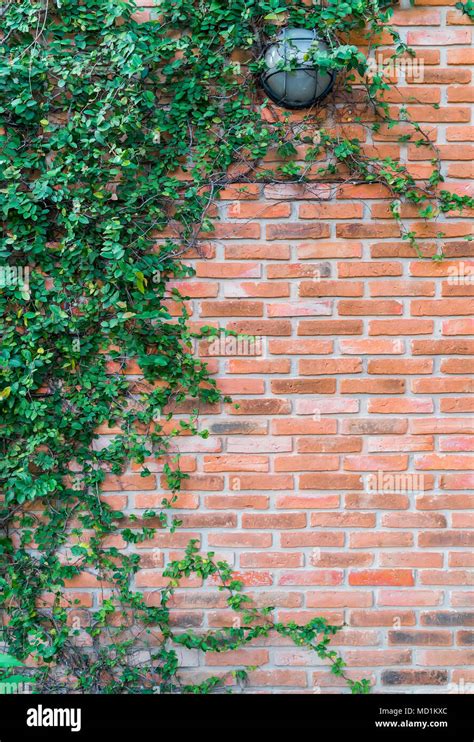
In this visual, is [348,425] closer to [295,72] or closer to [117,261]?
[117,261]

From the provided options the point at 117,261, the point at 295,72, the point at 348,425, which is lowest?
the point at 348,425

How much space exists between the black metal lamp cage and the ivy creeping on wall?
56mm

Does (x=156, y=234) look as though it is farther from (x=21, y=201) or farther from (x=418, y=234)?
(x=418, y=234)

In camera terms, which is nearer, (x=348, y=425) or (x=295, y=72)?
(x=295, y=72)

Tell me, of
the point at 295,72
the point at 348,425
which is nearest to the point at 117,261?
the point at 295,72

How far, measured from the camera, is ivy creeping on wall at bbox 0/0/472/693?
2.18m

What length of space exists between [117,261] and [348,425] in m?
1.07

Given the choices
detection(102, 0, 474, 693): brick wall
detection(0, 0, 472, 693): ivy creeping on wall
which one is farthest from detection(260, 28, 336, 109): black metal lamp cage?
detection(102, 0, 474, 693): brick wall

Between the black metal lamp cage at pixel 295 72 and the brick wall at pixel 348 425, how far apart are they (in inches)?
8.8

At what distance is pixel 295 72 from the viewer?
2.14 m

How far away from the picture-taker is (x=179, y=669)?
229 centimetres

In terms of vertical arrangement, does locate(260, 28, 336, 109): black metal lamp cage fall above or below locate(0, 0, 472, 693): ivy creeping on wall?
above

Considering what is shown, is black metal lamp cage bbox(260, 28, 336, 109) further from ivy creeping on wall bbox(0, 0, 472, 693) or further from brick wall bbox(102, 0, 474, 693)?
brick wall bbox(102, 0, 474, 693)

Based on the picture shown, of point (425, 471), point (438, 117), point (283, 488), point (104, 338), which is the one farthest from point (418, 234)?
point (104, 338)
